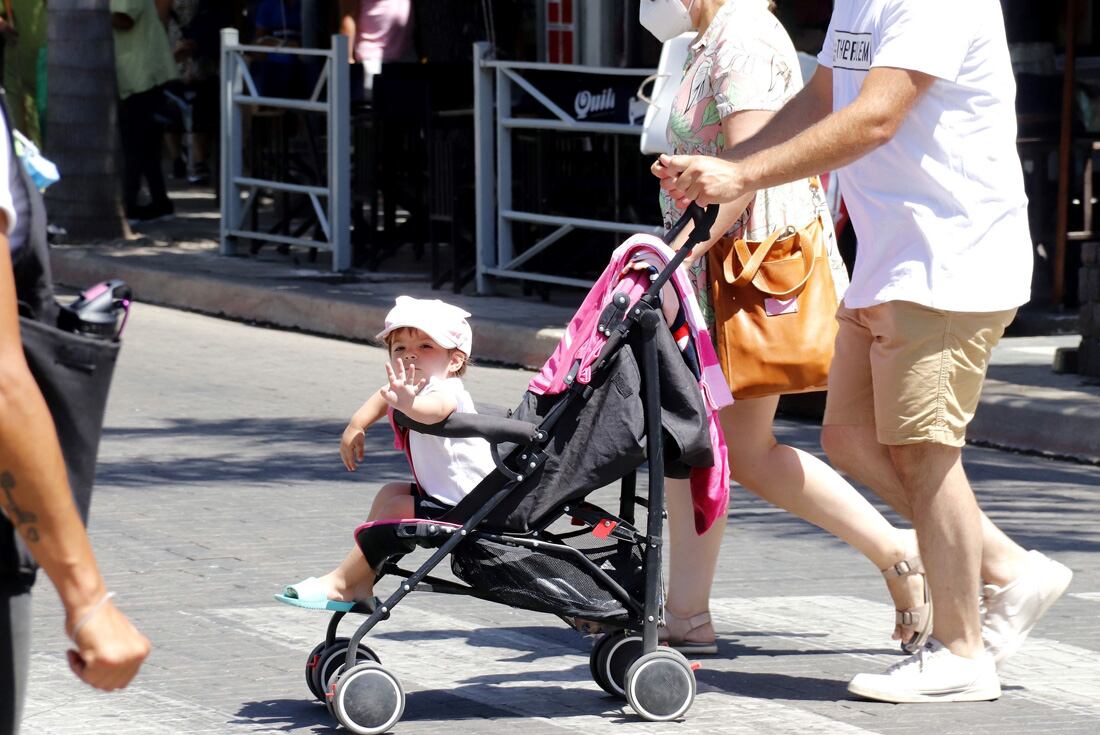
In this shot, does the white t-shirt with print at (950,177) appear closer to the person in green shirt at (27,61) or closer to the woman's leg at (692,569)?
the woman's leg at (692,569)

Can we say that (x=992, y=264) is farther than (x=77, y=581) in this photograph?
Yes

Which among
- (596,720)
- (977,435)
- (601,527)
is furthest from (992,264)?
(977,435)

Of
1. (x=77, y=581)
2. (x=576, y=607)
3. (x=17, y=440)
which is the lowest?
(x=576, y=607)

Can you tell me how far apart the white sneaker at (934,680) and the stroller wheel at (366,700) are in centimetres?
115

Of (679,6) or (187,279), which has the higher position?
(679,6)

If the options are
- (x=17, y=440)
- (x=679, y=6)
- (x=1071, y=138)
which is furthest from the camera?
(x=1071, y=138)

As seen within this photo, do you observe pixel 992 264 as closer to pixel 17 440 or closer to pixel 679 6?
pixel 679 6

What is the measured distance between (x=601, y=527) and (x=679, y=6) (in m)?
1.52

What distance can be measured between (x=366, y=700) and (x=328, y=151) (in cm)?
943

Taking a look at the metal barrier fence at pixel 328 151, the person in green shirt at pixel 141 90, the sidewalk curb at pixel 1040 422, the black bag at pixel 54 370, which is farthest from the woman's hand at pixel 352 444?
the person in green shirt at pixel 141 90

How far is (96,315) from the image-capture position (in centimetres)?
275

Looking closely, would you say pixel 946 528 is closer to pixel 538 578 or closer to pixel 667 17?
pixel 538 578

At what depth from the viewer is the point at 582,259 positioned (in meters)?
12.5

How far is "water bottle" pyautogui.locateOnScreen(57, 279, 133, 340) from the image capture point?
2752 millimetres
